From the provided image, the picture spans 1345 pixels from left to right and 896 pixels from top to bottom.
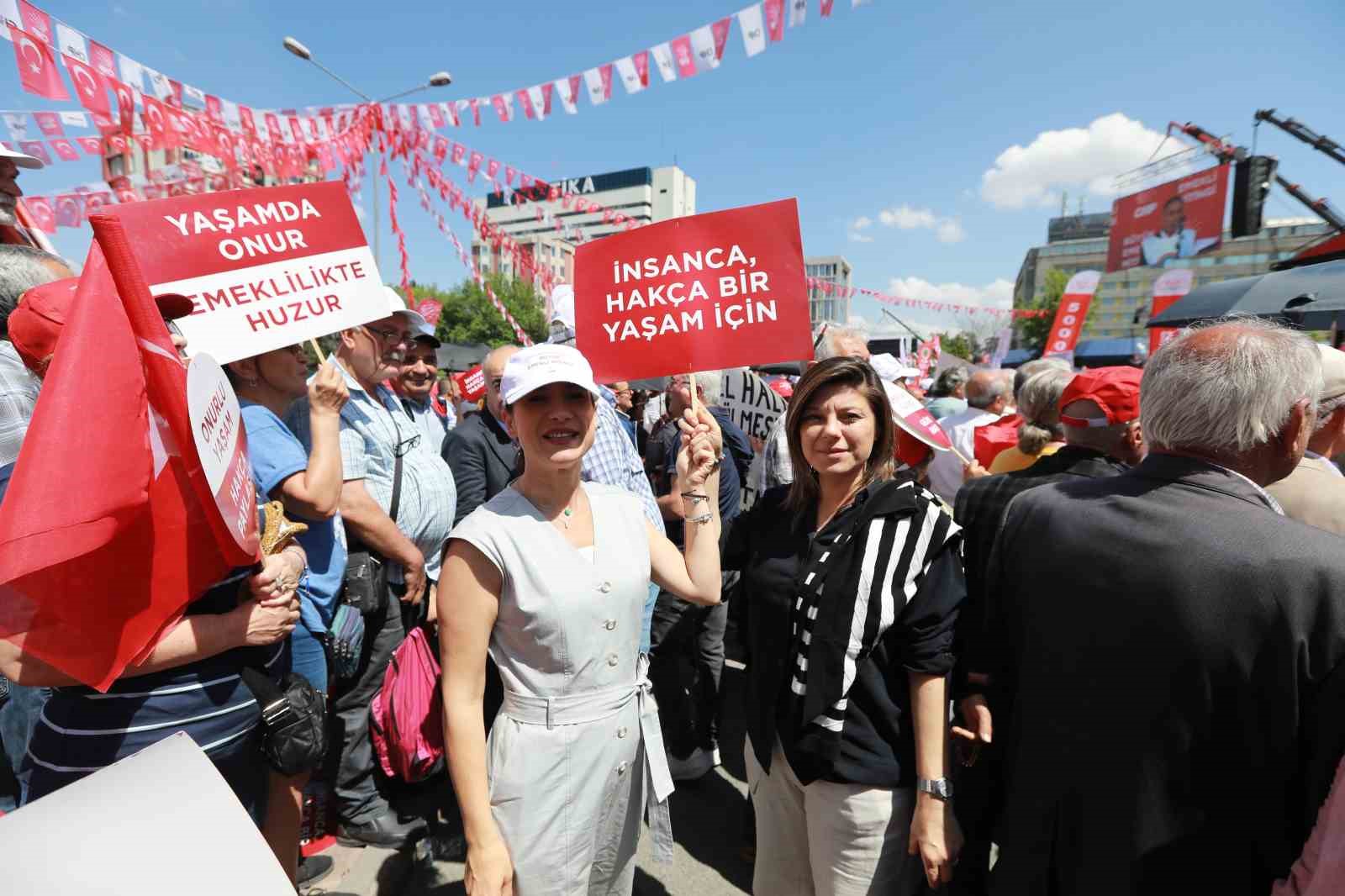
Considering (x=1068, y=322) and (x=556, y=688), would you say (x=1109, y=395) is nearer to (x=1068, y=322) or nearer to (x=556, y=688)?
(x=556, y=688)

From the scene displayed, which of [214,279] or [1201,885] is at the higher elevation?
[214,279]

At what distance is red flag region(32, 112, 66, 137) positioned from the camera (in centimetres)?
689

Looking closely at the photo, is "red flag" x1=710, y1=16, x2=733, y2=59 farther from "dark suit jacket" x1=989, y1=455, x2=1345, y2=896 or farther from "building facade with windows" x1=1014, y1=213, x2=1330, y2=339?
"building facade with windows" x1=1014, y1=213, x2=1330, y2=339

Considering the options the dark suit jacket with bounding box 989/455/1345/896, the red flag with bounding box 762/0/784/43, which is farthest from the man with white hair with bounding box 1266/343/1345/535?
the red flag with bounding box 762/0/784/43

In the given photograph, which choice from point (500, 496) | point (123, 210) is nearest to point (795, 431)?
point (500, 496)

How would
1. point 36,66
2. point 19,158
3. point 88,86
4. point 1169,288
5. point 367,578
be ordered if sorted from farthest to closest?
point 1169,288 → point 88,86 → point 36,66 → point 19,158 → point 367,578

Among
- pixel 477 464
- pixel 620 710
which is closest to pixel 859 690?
pixel 620 710

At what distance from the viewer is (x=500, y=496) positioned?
70.5 inches

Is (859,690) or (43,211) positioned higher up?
(43,211)

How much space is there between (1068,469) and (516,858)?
2.34 meters

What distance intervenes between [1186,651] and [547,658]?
1.43 meters

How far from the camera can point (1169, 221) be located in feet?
99.3

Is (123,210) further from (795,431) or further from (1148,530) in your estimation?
(1148,530)

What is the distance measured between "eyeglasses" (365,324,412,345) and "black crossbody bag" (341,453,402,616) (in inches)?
28.1
